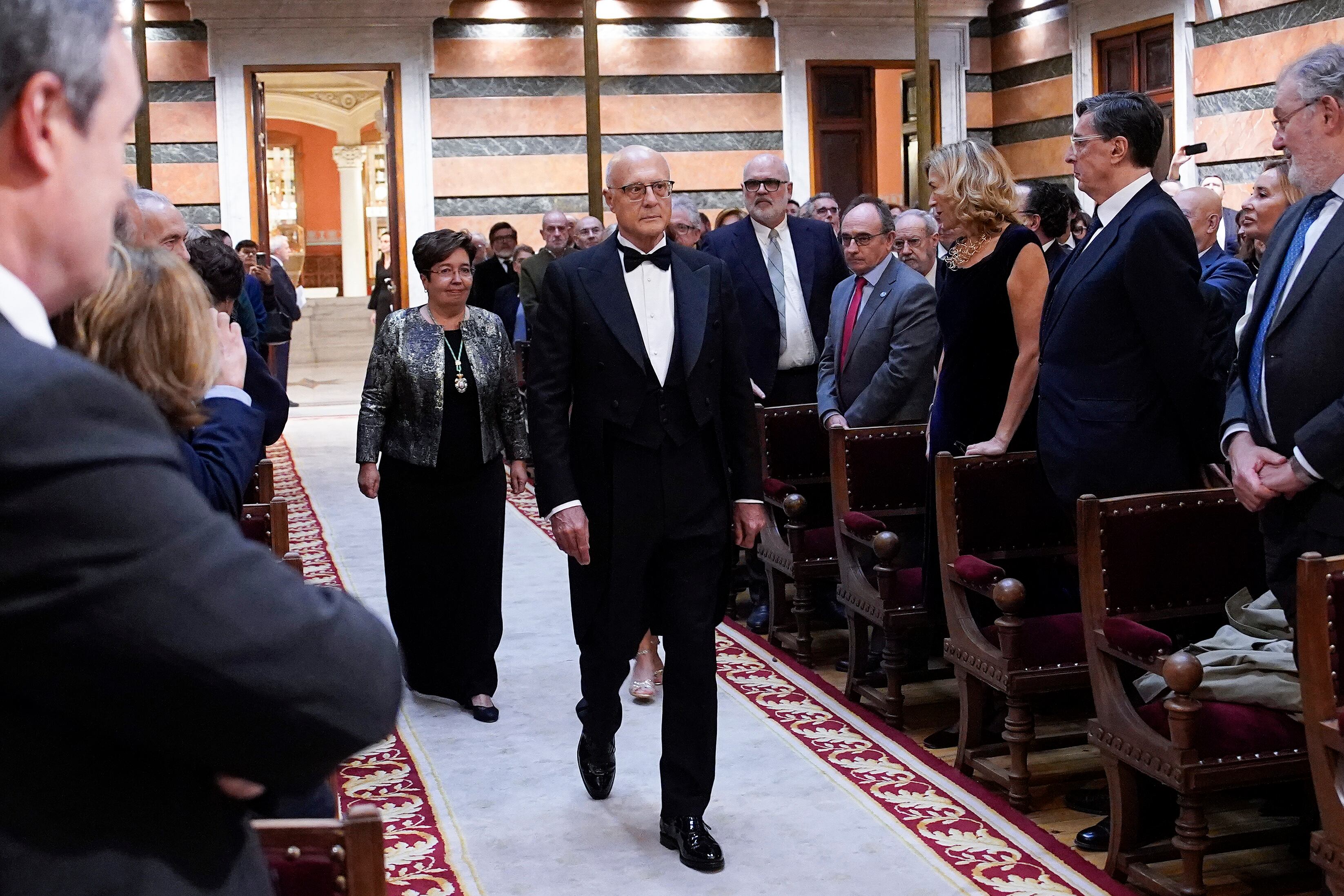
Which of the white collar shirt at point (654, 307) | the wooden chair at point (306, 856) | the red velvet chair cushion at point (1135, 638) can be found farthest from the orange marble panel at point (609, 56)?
the wooden chair at point (306, 856)

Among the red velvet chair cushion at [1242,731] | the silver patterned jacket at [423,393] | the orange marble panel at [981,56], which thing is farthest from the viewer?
the orange marble panel at [981,56]

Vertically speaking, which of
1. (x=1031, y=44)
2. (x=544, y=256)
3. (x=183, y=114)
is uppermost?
(x=1031, y=44)

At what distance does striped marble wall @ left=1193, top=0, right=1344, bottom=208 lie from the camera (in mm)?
11141

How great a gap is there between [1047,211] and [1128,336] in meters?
2.03

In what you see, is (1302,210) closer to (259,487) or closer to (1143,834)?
(1143,834)

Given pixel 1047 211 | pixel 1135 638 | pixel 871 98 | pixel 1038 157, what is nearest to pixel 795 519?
pixel 1047 211

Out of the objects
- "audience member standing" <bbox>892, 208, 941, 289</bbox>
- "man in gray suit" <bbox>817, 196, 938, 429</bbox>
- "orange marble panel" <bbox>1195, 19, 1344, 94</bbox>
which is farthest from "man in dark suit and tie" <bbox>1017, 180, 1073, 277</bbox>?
"orange marble panel" <bbox>1195, 19, 1344, 94</bbox>

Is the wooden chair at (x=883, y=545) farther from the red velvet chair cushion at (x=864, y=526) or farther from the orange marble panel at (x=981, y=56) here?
the orange marble panel at (x=981, y=56)

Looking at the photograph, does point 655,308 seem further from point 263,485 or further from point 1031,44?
point 1031,44

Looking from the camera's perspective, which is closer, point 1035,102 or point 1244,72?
point 1244,72

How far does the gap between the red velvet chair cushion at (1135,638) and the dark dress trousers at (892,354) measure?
1.98m

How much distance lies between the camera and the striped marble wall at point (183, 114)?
13695 millimetres

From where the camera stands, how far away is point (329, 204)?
28.1 m

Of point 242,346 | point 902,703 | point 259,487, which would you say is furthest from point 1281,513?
point 259,487
